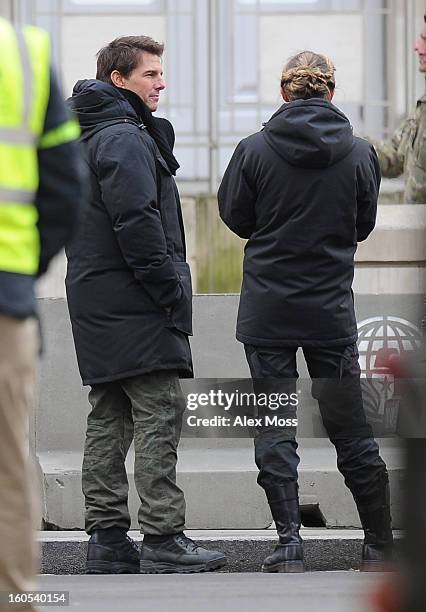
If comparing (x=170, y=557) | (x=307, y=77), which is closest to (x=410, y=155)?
(x=307, y=77)

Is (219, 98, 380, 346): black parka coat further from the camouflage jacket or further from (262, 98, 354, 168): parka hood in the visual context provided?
the camouflage jacket

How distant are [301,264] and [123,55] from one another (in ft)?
3.05

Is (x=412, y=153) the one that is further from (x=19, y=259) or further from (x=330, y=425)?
(x=19, y=259)

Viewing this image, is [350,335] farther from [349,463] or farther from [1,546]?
[1,546]

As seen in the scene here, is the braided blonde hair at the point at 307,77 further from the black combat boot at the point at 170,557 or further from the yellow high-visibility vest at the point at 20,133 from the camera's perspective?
the yellow high-visibility vest at the point at 20,133

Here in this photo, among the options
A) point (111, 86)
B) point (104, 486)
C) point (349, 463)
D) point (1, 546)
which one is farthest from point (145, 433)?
point (1, 546)

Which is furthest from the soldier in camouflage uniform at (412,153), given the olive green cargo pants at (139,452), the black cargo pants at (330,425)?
the olive green cargo pants at (139,452)

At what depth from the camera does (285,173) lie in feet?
17.0

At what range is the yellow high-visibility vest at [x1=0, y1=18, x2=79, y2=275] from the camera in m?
3.02

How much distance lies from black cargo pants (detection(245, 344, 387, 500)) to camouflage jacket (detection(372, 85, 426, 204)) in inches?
28.8

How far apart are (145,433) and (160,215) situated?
2.35 feet

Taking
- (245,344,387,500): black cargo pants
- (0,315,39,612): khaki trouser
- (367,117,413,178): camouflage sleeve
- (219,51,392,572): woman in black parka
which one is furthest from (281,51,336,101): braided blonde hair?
(0,315,39,612): khaki trouser

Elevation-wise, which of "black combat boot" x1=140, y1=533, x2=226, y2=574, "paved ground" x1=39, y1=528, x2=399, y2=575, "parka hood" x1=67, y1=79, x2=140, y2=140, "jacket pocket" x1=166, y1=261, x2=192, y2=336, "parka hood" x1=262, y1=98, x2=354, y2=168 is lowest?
"paved ground" x1=39, y1=528, x2=399, y2=575

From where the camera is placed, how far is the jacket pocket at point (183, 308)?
5176mm
